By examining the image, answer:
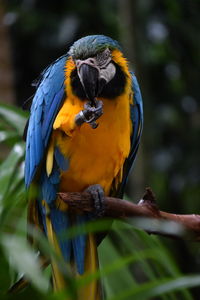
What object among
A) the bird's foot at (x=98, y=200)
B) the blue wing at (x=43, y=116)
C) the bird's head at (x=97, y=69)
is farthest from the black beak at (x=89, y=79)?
the bird's foot at (x=98, y=200)

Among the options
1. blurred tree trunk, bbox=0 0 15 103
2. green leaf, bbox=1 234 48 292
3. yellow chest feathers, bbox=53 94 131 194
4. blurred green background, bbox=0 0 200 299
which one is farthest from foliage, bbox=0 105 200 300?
blurred green background, bbox=0 0 200 299

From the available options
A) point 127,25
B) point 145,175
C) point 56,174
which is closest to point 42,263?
point 56,174

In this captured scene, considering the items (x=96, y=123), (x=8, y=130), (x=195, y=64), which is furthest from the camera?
(x=195, y=64)

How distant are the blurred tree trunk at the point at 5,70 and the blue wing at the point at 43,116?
2.95 feet

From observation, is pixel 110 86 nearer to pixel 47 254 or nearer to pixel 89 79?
pixel 89 79

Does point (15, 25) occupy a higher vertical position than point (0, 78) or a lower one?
higher

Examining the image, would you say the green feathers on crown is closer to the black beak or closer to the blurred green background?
the black beak

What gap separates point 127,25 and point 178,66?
472mm

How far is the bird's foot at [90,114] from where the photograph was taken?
1.20m

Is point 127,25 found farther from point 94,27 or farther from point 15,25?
point 15,25

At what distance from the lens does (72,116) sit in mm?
1241

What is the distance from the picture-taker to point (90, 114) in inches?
47.3

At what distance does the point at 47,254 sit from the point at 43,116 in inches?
24.1

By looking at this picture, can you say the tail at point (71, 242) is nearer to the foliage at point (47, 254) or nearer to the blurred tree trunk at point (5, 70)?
the foliage at point (47, 254)
